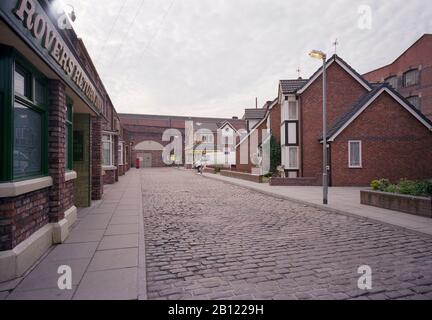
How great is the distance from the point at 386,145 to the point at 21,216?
19.0 m

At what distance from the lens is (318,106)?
19.8 m

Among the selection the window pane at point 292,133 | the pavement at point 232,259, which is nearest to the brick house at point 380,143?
the window pane at point 292,133

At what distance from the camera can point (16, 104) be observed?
445 cm

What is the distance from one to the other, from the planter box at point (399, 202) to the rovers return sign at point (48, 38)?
1043 centimetres

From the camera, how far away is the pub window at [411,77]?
33481 mm

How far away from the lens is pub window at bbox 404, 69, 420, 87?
3348 centimetres

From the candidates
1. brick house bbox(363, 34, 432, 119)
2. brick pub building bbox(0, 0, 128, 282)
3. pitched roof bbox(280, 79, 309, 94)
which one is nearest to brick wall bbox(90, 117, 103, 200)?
brick pub building bbox(0, 0, 128, 282)

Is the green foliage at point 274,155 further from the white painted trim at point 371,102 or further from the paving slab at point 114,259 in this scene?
the paving slab at point 114,259

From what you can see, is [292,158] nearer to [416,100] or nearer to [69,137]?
[69,137]

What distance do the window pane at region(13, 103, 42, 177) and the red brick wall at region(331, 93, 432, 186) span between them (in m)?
16.2
